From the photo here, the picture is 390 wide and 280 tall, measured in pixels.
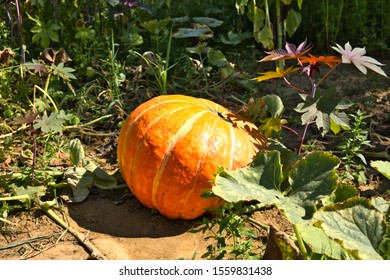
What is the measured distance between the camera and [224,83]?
4.79 metres

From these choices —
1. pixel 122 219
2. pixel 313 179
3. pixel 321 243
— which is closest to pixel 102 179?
pixel 122 219

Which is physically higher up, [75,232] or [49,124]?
[49,124]

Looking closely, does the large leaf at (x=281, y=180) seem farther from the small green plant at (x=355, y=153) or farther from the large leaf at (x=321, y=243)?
the small green plant at (x=355, y=153)

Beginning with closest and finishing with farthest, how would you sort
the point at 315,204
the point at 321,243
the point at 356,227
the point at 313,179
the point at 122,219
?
the point at 356,227, the point at 321,243, the point at 315,204, the point at 313,179, the point at 122,219

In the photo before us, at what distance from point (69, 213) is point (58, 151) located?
67 centimetres

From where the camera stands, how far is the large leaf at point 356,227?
2.52 m

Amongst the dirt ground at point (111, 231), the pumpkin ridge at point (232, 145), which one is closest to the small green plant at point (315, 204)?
the pumpkin ridge at point (232, 145)

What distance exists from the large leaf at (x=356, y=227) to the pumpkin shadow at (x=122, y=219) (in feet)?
3.32

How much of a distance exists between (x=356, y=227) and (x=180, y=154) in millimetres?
1079

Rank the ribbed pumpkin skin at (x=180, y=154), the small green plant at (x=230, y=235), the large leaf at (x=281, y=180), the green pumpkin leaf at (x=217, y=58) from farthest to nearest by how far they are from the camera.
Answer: the green pumpkin leaf at (x=217, y=58)
the ribbed pumpkin skin at (x=180, y=154)
the small green plant at (x=230, y=235)
the large leaf at (x=281, y=180)

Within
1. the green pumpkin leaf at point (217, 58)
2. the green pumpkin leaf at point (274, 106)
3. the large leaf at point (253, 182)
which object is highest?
the large leaf at point (253, 182)

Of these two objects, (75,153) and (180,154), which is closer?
(180,154)

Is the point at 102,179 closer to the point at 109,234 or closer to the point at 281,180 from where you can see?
the point at 109,234

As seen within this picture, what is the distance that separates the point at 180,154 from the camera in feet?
11.2
